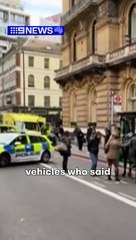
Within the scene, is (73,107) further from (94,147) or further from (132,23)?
(94,147)

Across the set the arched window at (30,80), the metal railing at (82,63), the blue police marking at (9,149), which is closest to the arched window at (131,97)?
the metal railing at (82,63)

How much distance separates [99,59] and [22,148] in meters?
15.9

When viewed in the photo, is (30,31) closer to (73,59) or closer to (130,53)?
(130,53)

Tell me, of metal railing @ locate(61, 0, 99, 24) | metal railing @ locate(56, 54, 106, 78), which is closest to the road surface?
metal railing @ locate(56, 54, 106, 78)

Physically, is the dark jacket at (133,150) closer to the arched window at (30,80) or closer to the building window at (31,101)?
the building window at (31,101)

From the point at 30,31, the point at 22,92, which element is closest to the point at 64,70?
the point at 30,31

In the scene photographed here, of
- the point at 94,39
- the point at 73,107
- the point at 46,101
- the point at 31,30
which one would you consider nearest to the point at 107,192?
the point at 31,30

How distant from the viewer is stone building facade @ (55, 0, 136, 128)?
30766 millimetres

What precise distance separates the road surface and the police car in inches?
112

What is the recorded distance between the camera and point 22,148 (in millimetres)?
18375

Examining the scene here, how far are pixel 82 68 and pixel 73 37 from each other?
6.34 metres

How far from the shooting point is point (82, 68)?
34.5m

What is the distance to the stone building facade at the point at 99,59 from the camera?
30766 millimetres

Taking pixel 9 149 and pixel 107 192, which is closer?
pixel 107 192
